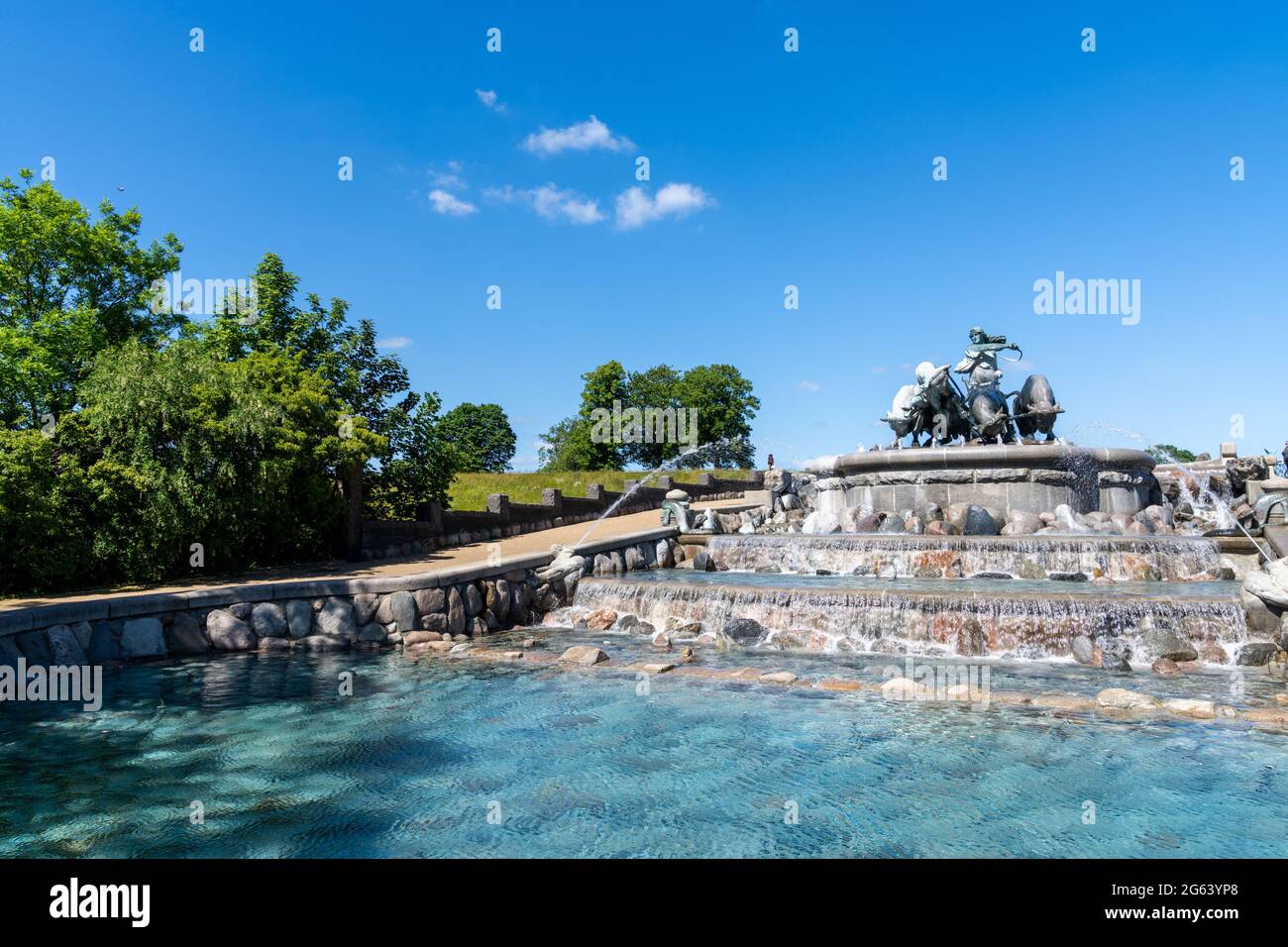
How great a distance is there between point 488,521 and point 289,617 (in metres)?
11.7

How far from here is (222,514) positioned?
14.1 meters

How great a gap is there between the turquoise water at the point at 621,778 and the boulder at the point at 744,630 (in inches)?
122

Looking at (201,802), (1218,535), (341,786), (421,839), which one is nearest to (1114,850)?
(421,839)

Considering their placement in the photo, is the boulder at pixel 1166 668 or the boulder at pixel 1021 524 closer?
the boulder at pixel 1166 668

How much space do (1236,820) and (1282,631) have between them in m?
6.45

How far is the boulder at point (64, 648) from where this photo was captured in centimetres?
1002

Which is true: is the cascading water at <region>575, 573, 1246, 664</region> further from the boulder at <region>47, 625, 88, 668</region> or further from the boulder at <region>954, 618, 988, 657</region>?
the boulder at <region>47, 625, 88, 668</region>

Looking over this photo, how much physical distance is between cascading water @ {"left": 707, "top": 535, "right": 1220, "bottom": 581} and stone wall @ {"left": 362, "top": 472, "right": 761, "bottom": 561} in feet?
31.2

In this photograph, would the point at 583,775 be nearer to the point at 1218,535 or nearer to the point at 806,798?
the point at 806,798

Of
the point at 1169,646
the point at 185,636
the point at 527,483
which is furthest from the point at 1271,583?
the point at 527,483

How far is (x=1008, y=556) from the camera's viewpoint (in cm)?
1580

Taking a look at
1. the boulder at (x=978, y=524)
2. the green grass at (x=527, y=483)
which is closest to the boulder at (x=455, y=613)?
the boulder at (x=978, y=524)

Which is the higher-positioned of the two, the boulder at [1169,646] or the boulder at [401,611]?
the boulder at [401,611]

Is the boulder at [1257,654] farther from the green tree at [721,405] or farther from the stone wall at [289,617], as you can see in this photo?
the green tree at [721,405]
